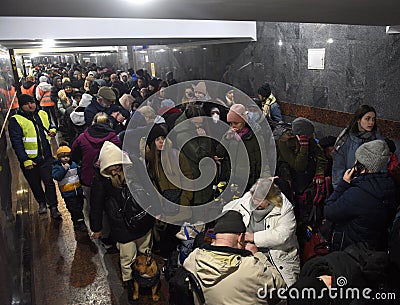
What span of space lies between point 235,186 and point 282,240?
1320mm

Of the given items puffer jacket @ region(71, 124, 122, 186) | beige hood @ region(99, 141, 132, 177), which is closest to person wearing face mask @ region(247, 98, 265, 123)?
puffer jacket @ region(71, 124, 122, 186)

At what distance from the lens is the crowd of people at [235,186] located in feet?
7.26

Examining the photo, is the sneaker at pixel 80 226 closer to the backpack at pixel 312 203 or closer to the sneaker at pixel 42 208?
the sneaker at pixel 42 208

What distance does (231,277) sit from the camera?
2.09 metres

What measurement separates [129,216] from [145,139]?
0.97 meters

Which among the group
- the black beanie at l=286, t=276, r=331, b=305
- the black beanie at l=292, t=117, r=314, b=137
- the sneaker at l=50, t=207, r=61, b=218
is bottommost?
the sneaker at l=50, t=207, r=61, b=218

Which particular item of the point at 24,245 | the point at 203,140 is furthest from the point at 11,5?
the point at 24,245

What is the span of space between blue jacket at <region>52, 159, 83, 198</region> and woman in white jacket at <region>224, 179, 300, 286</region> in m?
2.90

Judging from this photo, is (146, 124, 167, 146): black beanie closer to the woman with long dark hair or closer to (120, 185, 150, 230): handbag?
(120, 185, 150, 230): handbag

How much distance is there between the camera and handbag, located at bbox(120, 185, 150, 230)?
345cm

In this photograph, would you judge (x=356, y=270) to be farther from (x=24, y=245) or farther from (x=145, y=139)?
(x=24, y=245)

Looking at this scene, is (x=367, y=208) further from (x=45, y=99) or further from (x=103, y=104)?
(x=45, y=99)

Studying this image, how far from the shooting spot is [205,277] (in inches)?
83.6

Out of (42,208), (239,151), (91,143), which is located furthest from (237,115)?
(42,208)
